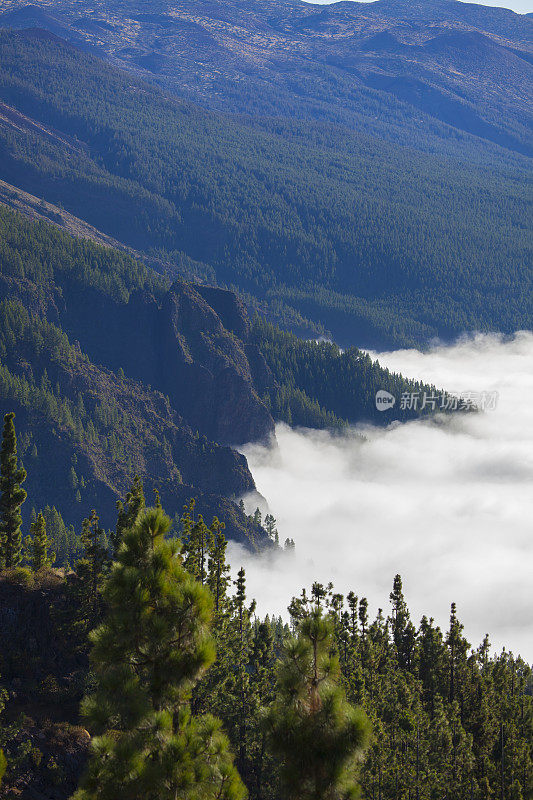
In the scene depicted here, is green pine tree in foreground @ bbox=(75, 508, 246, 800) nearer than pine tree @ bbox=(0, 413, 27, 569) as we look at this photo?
Yes

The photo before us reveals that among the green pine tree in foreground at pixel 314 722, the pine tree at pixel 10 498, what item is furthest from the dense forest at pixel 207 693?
the pine tree at pixel 10 498

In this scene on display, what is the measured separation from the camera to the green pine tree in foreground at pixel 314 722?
3164 cm

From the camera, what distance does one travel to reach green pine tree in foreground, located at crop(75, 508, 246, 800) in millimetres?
31578

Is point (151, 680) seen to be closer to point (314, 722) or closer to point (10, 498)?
point (314, 722)

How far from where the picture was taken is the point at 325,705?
31.7 meters

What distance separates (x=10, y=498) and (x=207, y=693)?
26.6 metres

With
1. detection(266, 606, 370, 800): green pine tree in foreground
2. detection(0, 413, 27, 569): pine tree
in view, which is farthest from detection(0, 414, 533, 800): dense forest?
detection(0, 413, 27, 569): pine tree

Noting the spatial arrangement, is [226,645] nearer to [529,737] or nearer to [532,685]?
[529,737]

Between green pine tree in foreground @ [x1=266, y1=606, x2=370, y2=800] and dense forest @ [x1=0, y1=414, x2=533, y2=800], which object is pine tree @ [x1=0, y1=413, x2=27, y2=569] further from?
green pine tree in foreground @ [x1=266, y1=606, x2=370, y2=800]

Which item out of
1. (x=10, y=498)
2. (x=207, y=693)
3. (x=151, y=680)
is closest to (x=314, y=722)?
(x=151, y=680)

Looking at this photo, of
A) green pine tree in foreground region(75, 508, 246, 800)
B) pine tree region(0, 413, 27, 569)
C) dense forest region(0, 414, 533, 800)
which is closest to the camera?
green pine tree in foreground region(75, 508, 246, 800)

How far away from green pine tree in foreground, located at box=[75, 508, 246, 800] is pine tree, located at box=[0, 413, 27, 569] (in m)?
53.1

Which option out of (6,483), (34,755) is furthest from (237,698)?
(6,483)

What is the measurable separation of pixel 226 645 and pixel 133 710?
56.2 meters
